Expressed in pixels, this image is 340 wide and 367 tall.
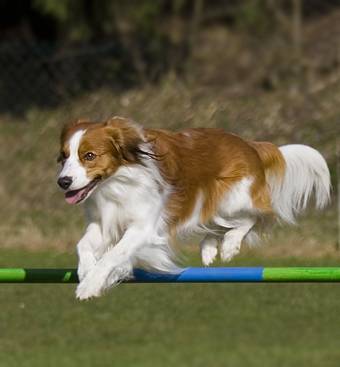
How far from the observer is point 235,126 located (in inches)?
506

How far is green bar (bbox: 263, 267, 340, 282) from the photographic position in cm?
635

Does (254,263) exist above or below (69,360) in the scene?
below

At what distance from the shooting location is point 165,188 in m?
7.09

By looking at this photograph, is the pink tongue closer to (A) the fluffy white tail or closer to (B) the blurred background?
(B) the blurred background

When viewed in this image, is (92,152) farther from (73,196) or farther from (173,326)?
(173,326)

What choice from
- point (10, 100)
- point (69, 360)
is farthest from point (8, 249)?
point (69, 360)

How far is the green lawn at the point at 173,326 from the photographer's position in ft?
22.1

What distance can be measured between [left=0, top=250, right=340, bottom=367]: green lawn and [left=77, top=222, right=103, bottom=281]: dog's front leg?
488 millimetres

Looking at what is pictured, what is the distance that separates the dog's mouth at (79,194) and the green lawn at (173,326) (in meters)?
0.86

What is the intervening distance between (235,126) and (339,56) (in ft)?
18.1

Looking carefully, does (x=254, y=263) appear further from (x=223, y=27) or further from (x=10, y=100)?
(x=223, y=27)

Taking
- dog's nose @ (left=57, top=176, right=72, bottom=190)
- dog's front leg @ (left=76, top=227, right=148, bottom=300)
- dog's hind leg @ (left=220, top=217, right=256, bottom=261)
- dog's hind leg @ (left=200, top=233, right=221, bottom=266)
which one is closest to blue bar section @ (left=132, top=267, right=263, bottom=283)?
dog's front leg @ (left=76, top=227, right=148, bottom=300)

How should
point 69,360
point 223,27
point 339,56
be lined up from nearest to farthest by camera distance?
point 69,360 < point 339,56 < point 223,27

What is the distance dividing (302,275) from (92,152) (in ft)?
4.19
